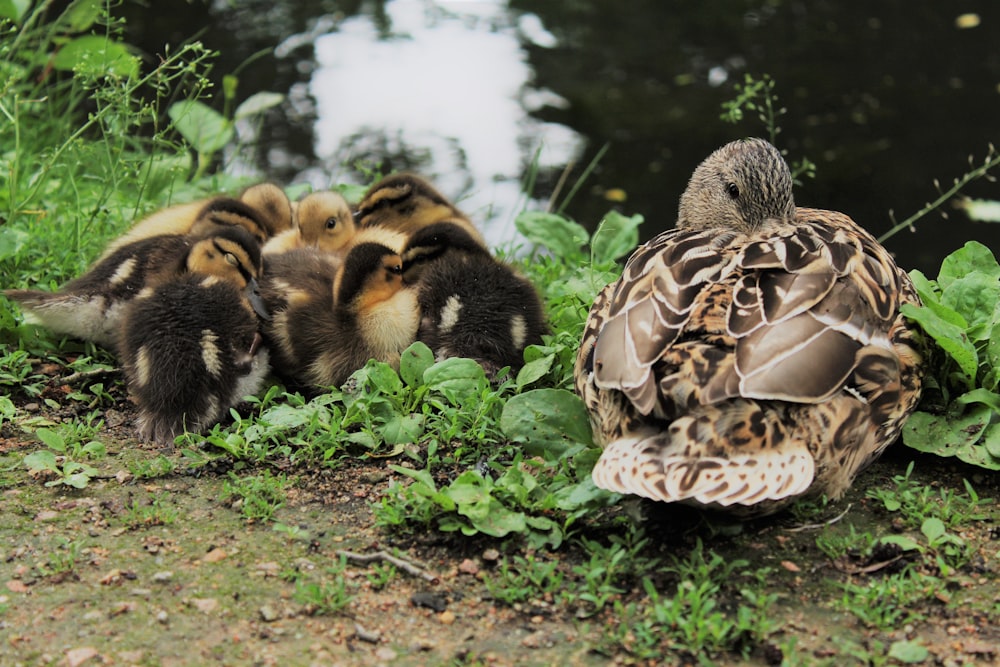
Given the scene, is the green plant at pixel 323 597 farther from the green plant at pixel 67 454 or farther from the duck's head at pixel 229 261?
the duck's head at pixel 229 261

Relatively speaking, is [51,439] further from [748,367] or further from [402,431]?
[748,367]

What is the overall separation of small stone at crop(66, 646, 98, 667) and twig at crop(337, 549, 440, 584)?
69 centimetres

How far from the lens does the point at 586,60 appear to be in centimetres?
873

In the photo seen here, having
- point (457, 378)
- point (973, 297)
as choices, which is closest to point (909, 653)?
point (973, 297)

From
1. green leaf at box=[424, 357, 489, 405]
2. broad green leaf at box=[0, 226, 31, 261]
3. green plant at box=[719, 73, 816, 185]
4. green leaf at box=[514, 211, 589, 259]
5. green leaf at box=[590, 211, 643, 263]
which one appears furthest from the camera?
green leaf at box=[514, 211, 589, 259]

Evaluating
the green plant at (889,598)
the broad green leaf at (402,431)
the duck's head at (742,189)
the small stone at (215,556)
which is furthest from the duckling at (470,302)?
the green plant at (889,598)

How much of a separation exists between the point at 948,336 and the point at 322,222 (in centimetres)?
272

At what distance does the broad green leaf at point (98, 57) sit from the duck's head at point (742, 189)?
2381 millimetres

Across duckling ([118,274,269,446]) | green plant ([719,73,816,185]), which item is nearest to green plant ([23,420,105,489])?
duckling ([118,274,269,446])

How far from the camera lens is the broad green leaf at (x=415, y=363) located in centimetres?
397

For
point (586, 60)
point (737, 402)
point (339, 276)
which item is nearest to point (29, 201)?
point (339, 276)

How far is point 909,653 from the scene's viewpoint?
2688 mm

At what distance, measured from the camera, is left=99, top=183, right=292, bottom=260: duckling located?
15.1 ft

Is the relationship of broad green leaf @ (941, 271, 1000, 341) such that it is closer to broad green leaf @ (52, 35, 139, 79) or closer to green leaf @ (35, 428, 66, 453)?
green leaf @ (35, 428, 66, 453)
